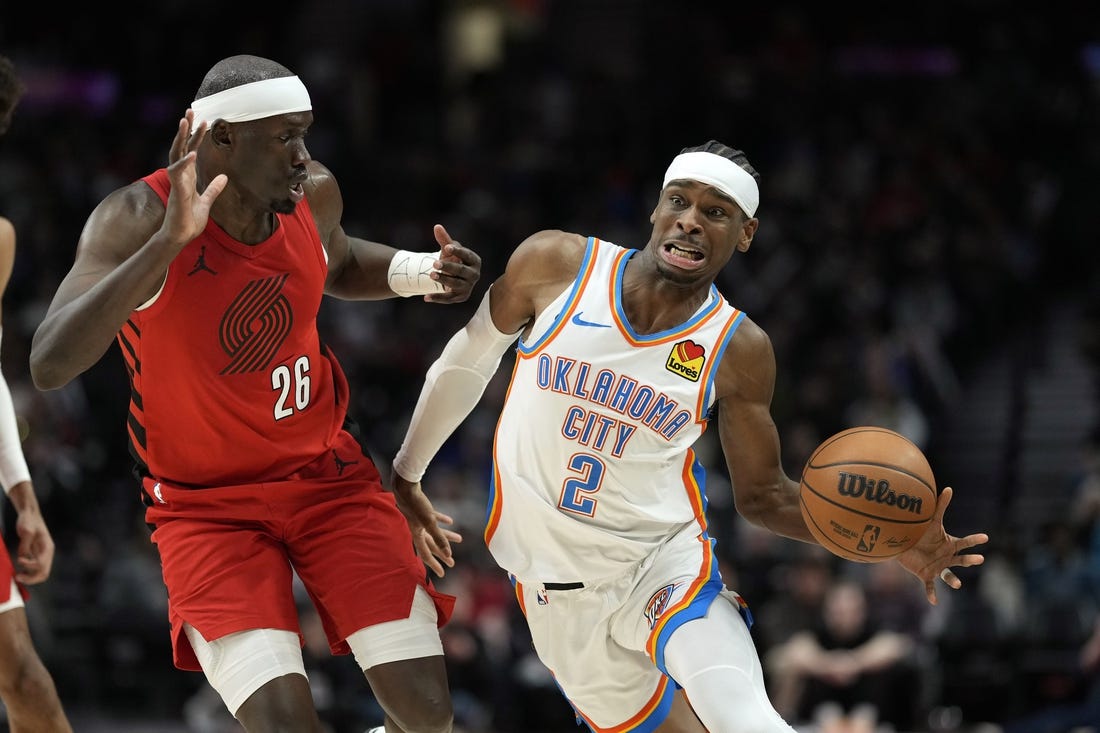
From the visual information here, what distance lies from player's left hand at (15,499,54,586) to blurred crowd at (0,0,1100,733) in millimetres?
4686

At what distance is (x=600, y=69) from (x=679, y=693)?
1082 cm

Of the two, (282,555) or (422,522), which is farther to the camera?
(422,522)

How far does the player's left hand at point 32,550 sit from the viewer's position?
5.04 meters

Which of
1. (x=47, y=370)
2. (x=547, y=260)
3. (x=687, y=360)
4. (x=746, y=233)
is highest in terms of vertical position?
(x=746, y=233)

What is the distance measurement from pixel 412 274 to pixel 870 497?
1.82 metres

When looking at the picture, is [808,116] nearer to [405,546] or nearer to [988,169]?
[988,169]

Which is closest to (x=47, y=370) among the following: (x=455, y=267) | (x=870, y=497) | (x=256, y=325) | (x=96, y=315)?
(x=96, y=315)

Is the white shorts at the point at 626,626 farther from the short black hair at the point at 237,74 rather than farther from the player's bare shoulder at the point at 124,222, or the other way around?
the short black hair at the point at 237,74

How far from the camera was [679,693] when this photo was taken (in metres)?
5.77

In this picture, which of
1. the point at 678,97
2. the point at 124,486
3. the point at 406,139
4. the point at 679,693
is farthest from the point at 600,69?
the point at 679,693

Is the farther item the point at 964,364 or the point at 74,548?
the point at 964,364

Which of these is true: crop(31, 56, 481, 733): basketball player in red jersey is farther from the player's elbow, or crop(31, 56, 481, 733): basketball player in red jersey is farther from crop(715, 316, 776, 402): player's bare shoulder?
crop(715, 316, 776, 402): player's bare shoulder

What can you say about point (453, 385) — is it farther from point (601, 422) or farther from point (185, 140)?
point (185, 140)

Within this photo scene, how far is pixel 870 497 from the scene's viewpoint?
4996 millimetres
